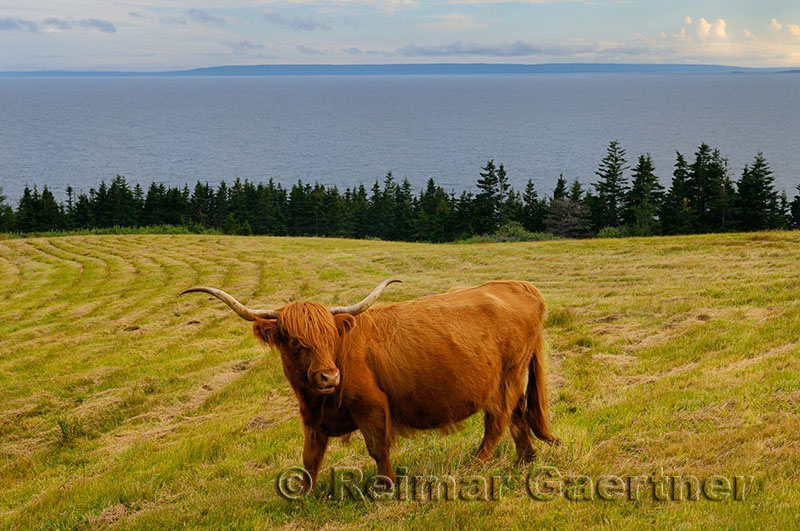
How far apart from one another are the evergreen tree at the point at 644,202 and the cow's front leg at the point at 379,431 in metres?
68.4

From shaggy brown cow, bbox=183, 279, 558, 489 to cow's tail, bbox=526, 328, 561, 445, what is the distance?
0.04ft

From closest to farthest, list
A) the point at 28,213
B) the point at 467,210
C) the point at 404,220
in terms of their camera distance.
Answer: the point at 28,213 → the point at 467,210 → the point at 404,220

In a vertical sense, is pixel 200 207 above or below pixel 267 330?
below

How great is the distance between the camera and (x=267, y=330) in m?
6.09

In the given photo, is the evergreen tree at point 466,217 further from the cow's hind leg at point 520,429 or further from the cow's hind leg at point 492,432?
the cow's hind leg at point 492,432

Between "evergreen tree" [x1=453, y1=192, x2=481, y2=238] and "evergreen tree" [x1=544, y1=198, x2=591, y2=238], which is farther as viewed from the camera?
"evergreen tree" [x1=453, y1=192, x2=481, y2=238]

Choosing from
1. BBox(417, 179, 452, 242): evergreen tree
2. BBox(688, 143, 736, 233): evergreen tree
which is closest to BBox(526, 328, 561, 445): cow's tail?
BBox(688, 143, 736, 233): evergreen tree

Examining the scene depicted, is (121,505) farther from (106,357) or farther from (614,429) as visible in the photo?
(106,357)

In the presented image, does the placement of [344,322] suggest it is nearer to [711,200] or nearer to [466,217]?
[711,200]

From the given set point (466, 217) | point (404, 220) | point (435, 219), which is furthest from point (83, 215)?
point (466, 217)

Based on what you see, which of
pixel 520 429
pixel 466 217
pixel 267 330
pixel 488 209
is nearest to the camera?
pixel 267 330

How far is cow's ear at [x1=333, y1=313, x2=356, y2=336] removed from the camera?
6.28m

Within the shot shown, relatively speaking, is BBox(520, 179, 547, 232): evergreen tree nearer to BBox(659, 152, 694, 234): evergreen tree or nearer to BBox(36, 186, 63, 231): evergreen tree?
BBox(659, 152, 694, 234): evergreen tree

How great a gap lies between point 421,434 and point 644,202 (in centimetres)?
7246
